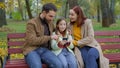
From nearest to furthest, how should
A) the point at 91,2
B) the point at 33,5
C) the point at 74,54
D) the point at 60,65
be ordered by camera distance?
the point at 60,65
the point at 74,54
the point at 91,2
the point at 33,5

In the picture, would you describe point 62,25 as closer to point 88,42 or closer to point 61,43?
point 61,43

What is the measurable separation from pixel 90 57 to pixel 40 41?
923 millimetres

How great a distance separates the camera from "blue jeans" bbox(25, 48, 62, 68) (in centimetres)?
551

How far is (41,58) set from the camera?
5.72 m

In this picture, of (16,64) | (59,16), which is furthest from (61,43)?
(59,16)

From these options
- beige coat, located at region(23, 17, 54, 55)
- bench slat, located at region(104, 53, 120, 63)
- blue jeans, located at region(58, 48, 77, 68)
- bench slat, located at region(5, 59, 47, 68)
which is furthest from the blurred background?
bench slat, located at region(104, 53, 120, 63)

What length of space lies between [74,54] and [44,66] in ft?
2.07

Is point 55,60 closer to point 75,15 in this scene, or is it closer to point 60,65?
point 60,65

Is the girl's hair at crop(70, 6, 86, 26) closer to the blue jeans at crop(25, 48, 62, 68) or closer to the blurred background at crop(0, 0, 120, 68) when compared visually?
the blue jeans at crop(25, 48, 62, 68)

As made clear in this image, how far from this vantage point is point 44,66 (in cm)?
566

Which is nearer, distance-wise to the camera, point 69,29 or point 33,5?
point 69,29

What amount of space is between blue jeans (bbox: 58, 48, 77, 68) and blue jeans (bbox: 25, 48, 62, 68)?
9 cm

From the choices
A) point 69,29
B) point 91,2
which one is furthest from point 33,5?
point 69,29

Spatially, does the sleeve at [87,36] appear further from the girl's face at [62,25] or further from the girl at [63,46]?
the girl's face at [62,25]
